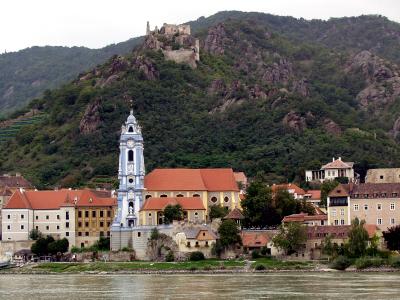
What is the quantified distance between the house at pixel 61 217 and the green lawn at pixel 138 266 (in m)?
11.5

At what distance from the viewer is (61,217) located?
12900cm

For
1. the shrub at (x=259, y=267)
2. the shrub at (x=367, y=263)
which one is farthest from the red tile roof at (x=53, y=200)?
the shrub at (x=367, y=263)

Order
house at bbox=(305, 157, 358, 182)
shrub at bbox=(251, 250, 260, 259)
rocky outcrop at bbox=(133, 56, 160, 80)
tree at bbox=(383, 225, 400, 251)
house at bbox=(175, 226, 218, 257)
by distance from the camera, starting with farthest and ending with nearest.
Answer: rocky outcrop at bbox=(133, 56, 160, 80)
house at bbox=(305, 157, 358, 182)
house at bbox=(175, 226, 218, 257)
shrub at bbox=(251, 250, 260, 259)
tree at bbox=(383, 225, 400, 251)

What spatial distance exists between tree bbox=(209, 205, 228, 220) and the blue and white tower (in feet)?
22.5

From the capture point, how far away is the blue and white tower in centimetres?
12300

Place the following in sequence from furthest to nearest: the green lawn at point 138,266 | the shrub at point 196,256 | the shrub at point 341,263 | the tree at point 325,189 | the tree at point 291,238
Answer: the tree at point 325,189
the shrub at point 196,256
the tree at point 291,238
the green lawn at point 138,266
the shrub at point 341,263

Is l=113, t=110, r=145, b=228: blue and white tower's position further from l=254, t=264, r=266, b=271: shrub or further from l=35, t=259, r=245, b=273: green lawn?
l=254, t=264, r=266, b=271: shrub

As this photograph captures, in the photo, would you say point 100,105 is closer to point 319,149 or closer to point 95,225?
point 319,149

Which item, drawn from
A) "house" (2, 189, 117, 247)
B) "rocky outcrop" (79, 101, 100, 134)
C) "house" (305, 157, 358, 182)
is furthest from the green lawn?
"rocky outcrop" (79, 101, 100, 134)

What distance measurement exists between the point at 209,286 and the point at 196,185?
120 feet

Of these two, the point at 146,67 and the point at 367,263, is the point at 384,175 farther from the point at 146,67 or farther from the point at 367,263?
the point at 146,67

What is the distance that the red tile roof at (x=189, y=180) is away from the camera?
414 feet

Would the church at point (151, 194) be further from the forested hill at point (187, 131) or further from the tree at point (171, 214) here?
the forested hill at point (187, 131)

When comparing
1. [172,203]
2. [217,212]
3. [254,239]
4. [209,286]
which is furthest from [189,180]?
[209,286]
